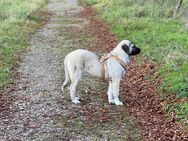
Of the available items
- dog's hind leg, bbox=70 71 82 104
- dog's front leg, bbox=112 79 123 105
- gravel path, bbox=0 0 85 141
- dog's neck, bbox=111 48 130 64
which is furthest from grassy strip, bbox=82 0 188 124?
gravel path, bbox=0 0 85 141

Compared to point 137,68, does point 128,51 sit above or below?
above

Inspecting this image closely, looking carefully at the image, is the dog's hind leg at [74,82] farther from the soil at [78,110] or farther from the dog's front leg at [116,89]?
the dog's front leg at [116,89]

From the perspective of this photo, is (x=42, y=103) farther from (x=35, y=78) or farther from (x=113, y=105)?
(x=35, y=78)

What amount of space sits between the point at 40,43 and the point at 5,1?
16582 mm

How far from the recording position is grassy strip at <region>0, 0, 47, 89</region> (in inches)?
547

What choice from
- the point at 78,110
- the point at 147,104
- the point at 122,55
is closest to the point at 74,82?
the point at 78,110

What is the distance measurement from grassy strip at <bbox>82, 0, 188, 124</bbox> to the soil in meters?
0.42

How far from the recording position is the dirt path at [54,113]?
8094 millimetres

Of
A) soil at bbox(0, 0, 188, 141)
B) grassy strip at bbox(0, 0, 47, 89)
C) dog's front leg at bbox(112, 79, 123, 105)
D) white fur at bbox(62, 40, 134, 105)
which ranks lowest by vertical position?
grassy strip at bbox(0, 0, 47, 89)

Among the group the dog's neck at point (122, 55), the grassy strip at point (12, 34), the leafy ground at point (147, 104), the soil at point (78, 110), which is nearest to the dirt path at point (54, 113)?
the soil at point (78, 110)

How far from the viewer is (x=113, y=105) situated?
9.77 metres

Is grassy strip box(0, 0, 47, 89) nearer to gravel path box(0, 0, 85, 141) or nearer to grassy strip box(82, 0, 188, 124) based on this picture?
gravel path box(0, 0, 85, 141)

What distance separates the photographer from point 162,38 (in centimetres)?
1619

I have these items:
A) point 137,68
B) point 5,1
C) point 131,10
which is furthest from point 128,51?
point 5,1
